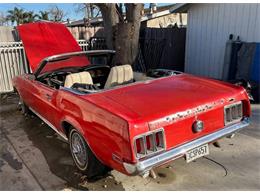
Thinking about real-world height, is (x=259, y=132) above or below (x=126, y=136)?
below

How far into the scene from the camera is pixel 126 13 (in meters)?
7.43

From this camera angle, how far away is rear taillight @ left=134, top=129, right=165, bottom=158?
8.65 ft

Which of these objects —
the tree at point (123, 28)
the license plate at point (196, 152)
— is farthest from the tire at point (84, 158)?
the tree at point (123, 28)

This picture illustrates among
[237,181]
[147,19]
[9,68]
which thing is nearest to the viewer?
[237,181]

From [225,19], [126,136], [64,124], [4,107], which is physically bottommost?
[4,107]

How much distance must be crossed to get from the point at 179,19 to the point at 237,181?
17095 millimetres

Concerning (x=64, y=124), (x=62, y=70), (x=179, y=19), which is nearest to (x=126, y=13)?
(x=62, y=70)

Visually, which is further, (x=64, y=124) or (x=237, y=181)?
(x=64, y=124)

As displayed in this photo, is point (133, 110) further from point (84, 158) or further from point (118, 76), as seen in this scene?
point (118, 76)

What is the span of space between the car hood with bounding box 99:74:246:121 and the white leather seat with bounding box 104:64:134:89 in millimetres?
720

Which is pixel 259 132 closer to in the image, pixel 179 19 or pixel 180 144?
pixel 180 144

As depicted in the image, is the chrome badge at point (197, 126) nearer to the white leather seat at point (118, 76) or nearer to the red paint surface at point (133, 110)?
the red paint surface at point (133, 110)

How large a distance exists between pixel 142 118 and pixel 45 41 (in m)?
5.62

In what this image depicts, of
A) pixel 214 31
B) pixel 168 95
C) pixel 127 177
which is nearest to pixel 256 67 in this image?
pixel 214 31
